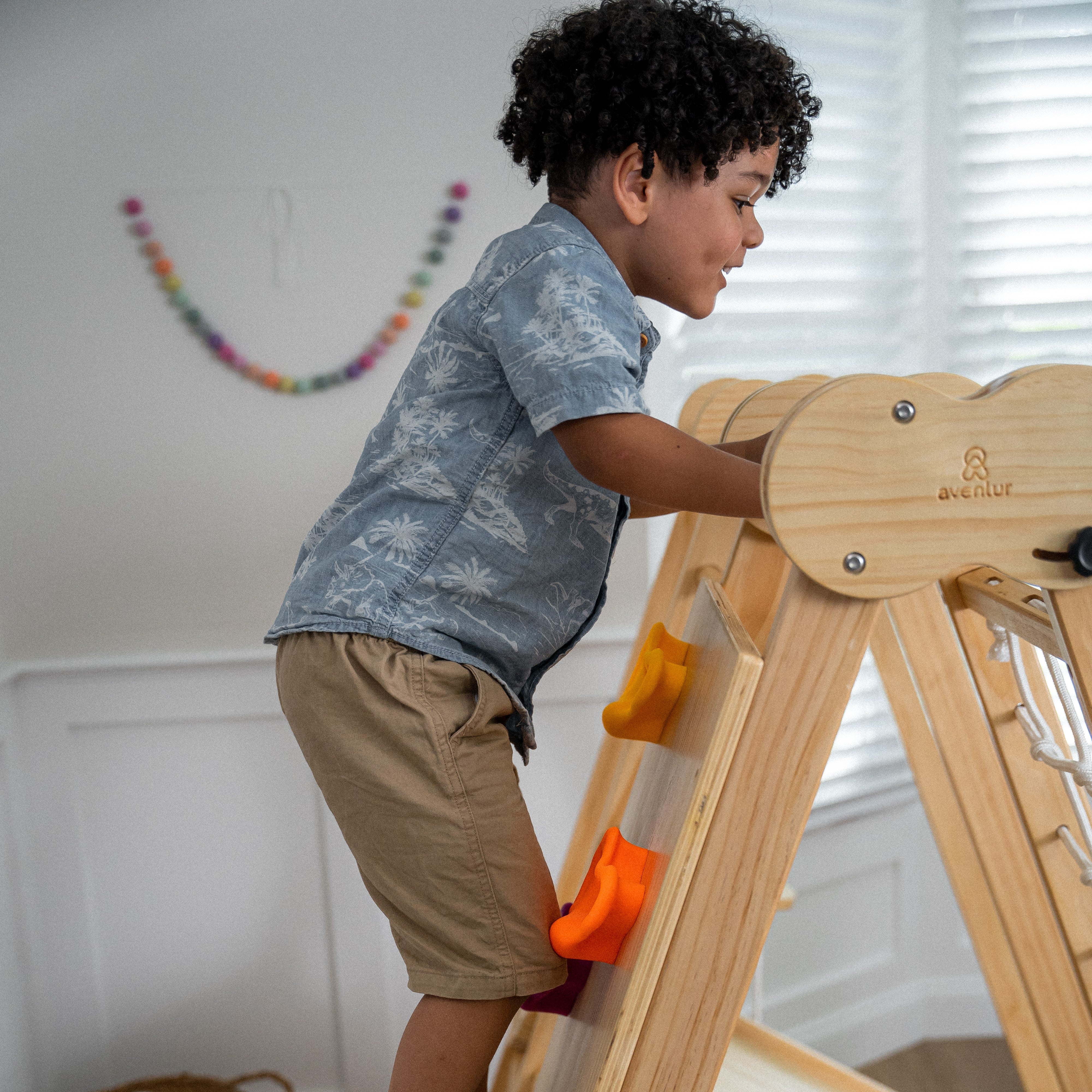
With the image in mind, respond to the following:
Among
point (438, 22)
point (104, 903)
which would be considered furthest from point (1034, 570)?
point (104, 903)

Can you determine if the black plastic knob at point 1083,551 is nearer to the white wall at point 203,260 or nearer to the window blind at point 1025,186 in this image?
the white wall at point 203,260

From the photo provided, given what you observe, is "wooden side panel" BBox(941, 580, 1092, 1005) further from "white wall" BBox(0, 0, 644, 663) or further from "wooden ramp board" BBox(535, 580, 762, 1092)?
"white wall" BBox(0, 0, 644, 663)

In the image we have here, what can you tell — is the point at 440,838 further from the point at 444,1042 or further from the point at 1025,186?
the point at 1025,186

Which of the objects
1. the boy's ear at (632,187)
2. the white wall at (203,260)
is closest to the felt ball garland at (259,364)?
the white wall at (203,260)

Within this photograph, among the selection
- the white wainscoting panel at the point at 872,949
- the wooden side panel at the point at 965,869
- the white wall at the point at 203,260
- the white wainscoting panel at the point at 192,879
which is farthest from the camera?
the white wainscoting panel at the point at 872,949

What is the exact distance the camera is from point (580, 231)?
80 cm

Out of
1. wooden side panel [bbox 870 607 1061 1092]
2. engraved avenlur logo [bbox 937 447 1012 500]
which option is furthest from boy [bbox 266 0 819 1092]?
wooden side panel [bbox 870 607 1061 1092]

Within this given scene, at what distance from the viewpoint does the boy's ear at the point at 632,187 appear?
0.80m

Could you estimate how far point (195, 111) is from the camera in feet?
4.05

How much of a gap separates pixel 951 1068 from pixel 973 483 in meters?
1.44

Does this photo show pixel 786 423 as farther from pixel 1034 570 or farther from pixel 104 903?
pixel 104 903

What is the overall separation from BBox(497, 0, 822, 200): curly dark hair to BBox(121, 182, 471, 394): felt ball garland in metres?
0.40

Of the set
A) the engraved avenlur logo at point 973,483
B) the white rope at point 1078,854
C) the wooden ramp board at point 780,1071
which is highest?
the engraved avenlur logo at point 973,483

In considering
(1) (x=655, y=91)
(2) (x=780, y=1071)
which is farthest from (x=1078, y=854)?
(1) (x=655, y=91)
